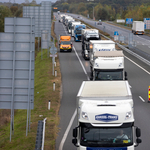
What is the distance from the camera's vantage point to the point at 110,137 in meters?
11.5

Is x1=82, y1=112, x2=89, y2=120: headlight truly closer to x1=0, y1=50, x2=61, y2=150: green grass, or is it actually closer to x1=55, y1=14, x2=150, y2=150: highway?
x1=55, y1=14, x2=150, y2=150: highway

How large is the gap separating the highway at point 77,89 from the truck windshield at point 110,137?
3.58m

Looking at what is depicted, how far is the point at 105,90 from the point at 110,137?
8.64 ft

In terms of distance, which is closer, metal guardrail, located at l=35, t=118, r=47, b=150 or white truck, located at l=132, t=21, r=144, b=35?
metal guardrail, located at l=35, t=118, r=47, b=150

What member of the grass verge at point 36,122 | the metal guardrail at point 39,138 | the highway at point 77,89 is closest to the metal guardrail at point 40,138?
the metal guardrail at point 39,138

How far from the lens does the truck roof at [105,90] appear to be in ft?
40.4

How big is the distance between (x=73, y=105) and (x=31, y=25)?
886 cm

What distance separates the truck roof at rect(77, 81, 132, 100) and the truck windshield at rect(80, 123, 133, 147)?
1149 millimetres

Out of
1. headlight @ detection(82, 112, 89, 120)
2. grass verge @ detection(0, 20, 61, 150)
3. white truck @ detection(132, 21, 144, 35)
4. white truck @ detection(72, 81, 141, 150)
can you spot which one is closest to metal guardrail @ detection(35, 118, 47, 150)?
grass verge @ detection(0, 20, 61, 150)

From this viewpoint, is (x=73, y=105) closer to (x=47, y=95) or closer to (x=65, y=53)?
(x=47, y=95)

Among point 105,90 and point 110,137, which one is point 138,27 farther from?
point 110,137

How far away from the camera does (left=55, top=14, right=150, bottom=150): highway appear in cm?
1683

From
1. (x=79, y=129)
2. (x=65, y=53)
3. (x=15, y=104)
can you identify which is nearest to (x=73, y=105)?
(x=15, y=104)

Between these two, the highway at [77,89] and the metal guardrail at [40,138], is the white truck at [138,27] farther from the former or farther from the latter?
the metal guardrail at [40,138]
